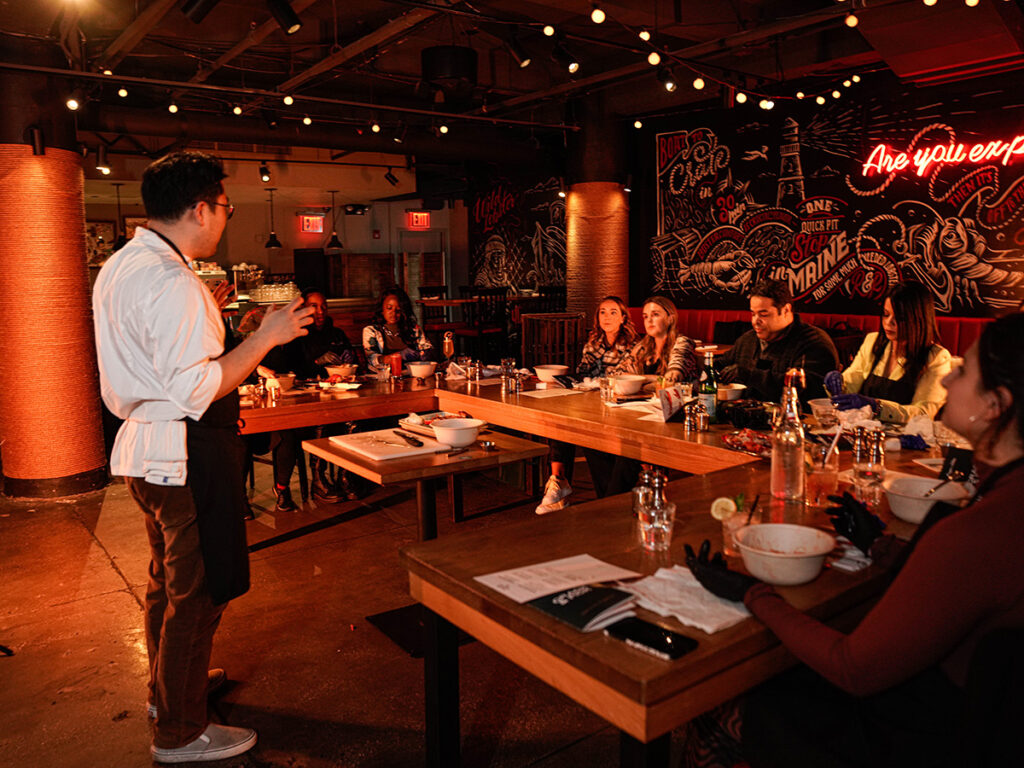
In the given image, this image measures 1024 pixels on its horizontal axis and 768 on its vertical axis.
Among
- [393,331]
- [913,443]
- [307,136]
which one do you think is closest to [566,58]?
[393,331]

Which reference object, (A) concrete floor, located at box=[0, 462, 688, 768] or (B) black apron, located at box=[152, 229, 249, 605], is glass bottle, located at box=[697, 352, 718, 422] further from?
(B) black apron, located at box=[152, 229, 249, 605]

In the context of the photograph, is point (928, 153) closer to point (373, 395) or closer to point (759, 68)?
point (759, 68)

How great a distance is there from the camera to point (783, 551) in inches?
67.4

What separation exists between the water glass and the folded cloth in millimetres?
157

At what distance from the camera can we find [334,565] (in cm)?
406

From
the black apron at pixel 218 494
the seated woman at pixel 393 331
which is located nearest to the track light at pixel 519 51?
the seated woman at pixel 393 331

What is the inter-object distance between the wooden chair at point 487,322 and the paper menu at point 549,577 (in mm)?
9276

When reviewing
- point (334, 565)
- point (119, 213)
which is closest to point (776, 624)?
point (334, 565)

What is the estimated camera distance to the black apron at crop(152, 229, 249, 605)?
2.26 metres

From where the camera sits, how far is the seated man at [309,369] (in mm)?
5020

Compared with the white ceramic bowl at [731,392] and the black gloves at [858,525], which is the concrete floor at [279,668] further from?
the white ceramic bowl at [731,392]

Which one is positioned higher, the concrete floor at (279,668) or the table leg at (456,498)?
the table leg at (456,498)

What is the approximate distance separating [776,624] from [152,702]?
2.13 meters

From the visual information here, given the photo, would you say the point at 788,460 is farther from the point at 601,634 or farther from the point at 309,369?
the point at 309,369
